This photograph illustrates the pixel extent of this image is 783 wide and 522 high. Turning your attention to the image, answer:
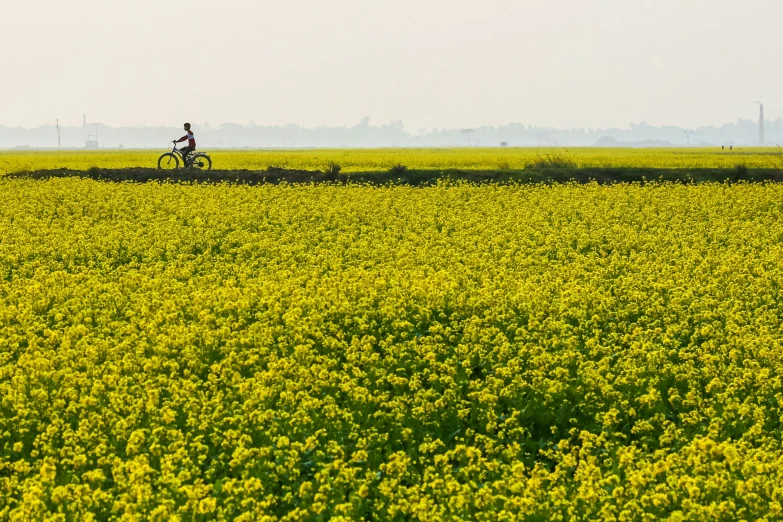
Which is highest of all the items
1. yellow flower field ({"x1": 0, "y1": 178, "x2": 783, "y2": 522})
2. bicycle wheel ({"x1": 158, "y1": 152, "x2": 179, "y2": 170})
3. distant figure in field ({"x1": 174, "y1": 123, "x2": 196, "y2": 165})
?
A: distant figure in field ({"x1": 174, "y1": 123, "x2": 196, "y2": 165})

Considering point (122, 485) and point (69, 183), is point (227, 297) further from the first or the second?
point (69, 183)

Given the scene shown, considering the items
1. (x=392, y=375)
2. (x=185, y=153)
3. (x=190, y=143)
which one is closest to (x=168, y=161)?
(x=185, y=153)

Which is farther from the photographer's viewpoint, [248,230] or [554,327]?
[248,230]

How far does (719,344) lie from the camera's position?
40.4 feet

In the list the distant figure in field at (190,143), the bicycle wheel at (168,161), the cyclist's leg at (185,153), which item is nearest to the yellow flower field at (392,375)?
the distant figure in field at (190,143)

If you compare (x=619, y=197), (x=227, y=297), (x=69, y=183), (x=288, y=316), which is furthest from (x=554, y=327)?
(x=69, y=183)

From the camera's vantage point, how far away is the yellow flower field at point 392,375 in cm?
766

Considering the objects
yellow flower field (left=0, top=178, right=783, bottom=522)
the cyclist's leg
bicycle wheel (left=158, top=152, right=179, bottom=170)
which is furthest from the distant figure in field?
yellow flower field (left=0, top=178, right=783, bottom=522)

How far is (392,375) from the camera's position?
10.5 metres

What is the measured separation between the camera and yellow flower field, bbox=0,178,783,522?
766 centimetres

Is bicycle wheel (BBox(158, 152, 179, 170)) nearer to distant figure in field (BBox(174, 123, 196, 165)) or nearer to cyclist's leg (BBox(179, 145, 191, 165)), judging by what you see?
cyclist's leg (BBox(179, 145, 191, 165))

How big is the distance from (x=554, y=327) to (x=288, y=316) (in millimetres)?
3696

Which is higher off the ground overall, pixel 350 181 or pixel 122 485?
pixel 350 181

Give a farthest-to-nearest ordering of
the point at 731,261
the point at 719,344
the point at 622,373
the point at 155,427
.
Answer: the point at 731,261
the point at 719,344
the point at 622,373
the point at 155,427
